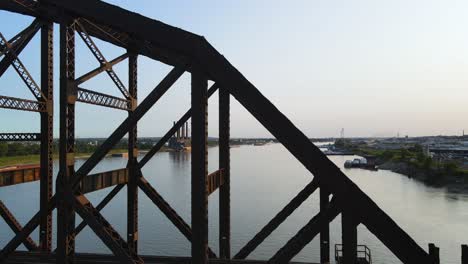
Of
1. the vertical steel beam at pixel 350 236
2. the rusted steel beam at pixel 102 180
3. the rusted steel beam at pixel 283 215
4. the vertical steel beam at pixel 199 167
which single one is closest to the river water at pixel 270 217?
the rusted steel beam at pixel 102 180

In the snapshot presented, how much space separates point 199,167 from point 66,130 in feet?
10.9

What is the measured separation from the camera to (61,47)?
8.55 m

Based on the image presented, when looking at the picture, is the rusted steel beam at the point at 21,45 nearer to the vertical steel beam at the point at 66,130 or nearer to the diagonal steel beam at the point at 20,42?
the diagonal steel beam at the point at 20,42

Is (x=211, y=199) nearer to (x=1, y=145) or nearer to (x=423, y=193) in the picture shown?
(x=423, y=193)

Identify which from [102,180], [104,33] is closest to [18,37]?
[104,33]

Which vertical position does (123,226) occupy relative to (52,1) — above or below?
below

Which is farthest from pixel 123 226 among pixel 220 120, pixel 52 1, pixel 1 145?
pixel 1 145

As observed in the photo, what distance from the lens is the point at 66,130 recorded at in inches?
331

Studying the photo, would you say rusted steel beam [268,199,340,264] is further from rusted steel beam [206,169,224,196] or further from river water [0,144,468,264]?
river water [0,144,468,264]

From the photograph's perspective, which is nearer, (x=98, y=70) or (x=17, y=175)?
(x=98, y=70)

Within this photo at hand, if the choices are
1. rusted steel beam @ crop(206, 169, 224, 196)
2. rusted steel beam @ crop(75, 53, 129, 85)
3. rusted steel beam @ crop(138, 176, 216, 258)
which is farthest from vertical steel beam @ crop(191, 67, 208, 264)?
rusted steel beam @ crop(75, 53, 129, 85)

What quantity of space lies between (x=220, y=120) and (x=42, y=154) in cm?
685

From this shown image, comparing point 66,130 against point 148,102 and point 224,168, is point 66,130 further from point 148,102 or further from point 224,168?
point 224,168

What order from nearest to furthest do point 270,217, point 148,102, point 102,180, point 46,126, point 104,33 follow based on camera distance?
point 148,102 < point 102,180 < point 104,33 < point 46,126 < point 270,217
